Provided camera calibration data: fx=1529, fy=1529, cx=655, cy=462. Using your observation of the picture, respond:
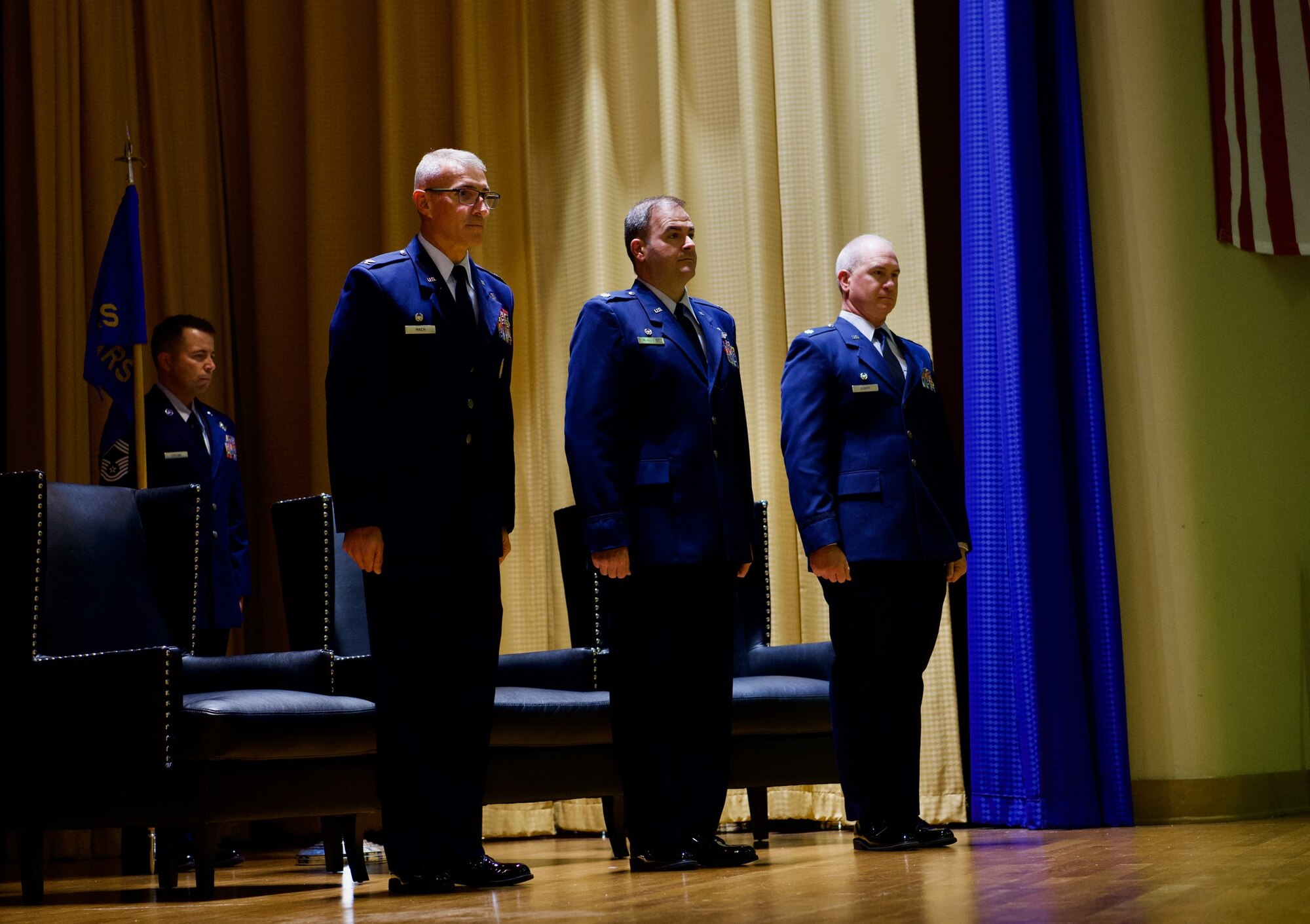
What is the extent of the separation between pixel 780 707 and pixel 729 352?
108 centimetres

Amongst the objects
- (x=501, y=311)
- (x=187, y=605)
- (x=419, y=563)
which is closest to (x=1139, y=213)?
(x=501, y=311)

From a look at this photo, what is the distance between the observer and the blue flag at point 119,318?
16.2ft

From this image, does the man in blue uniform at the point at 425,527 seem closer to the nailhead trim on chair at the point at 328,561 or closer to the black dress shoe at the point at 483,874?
the black dress shoe at the point at 483,874

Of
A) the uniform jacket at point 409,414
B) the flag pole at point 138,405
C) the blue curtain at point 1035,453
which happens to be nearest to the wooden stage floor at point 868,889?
the blue curtain at point 1035,453

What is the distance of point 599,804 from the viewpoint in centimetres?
514

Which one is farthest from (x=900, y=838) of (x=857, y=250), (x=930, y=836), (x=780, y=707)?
(x=857, y=250)

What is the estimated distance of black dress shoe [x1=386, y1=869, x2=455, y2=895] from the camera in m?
2.85

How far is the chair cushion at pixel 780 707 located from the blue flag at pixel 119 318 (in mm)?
2236

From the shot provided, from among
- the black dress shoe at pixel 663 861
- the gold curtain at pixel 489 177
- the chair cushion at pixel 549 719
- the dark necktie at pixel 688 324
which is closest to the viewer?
the black dress shoe at pixel 663 861

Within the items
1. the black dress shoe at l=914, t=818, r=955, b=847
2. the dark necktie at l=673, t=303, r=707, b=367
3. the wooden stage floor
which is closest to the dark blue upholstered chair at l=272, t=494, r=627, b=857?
the wooden stage floor

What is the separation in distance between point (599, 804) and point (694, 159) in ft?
7.24

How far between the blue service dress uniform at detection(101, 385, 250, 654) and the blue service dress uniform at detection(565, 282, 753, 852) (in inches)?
72.5

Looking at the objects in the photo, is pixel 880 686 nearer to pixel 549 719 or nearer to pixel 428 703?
pixel 549 719

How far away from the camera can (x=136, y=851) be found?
4.25m
